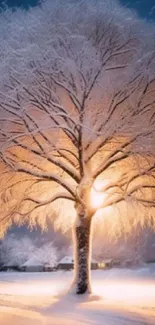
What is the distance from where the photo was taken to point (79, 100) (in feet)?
51.4

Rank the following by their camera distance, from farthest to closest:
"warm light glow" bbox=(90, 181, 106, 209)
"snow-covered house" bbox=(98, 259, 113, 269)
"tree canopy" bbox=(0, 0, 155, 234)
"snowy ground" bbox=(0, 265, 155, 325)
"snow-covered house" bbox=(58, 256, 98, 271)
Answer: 1. "snow-covered house" bbox=(58, 256, 98, 271)
2. "snow-covered house" bbox=(98, 259, 113, 269)
3. "warm light glow" bbox=(90, 181, 106, 209)
4. "tree canopy" bbox=(0, 0, 155, 234)
5. "snowy ground" bbox=(0, 265, 155, 325)

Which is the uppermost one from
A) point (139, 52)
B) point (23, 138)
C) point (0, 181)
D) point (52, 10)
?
point (52, 10)

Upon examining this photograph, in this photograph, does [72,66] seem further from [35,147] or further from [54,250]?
[54,250]

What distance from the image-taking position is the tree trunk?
16.3 meters

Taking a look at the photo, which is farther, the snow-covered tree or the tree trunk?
the tree trunk

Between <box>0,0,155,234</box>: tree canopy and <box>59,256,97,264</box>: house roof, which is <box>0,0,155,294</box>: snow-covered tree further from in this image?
<box>59,256,97,264</box>: house roof

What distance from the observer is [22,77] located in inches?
604

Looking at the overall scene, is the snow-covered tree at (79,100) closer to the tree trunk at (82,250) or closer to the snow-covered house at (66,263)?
the tree trunk at (82,250)

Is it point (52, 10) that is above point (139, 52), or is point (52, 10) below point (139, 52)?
above

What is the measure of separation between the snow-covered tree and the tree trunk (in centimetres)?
4

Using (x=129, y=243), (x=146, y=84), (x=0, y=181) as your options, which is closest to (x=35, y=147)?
(x=0, y=181)

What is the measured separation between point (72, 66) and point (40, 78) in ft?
4.17

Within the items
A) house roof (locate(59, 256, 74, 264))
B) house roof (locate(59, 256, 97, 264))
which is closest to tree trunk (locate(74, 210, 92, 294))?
house roof (locate(59, 256, 97, 264))

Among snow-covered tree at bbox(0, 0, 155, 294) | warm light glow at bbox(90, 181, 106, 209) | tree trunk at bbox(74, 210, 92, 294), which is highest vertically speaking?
snow-covered tree at bbox(0, 0, 155, 294)
